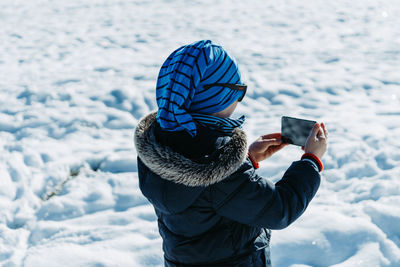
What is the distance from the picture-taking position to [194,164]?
1.26 meters

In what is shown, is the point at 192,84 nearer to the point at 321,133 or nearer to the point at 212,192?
the point at 212,192

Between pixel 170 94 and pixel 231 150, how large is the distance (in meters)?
0.27

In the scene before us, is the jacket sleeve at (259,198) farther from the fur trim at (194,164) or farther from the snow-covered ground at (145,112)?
the snow-covered ground at (145,112)

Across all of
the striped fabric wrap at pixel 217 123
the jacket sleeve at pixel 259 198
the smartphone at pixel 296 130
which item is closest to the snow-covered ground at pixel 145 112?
the smartphone at pixel 296 130

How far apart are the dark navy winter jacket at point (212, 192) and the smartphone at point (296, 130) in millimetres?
213

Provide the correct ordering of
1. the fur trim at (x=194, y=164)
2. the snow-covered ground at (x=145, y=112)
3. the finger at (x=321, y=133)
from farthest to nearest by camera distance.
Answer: the snow-covered ground at (x=145, y=112) < the finger at (x=321, y=133) < the fur trim at (x=194, y=164)

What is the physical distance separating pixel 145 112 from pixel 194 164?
11.4 feet

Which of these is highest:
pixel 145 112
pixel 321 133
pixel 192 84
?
pixel 192 84

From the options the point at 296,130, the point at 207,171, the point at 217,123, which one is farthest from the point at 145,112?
the point at 207,171

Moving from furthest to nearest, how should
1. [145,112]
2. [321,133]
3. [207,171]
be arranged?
[145,112] → [321,133] → [207,171]

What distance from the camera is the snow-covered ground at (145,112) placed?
8.71 ft

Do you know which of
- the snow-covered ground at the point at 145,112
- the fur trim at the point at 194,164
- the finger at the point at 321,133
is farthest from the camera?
the snow-covered ground at the point at 145,112

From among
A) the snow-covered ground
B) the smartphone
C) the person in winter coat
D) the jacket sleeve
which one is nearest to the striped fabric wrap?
the person in winter coat

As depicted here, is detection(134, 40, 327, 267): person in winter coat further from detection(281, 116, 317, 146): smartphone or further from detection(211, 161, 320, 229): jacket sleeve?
detection(281, 116, 317, 146): smartphone
